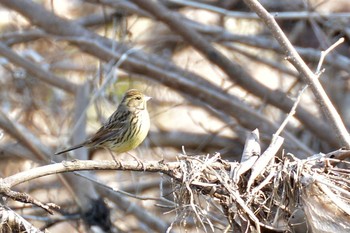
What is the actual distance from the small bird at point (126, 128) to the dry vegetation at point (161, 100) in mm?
328

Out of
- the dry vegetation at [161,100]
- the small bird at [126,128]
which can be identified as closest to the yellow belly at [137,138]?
the small bird at [126,128]

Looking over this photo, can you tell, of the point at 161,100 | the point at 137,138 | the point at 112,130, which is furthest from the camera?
the point at 161,100

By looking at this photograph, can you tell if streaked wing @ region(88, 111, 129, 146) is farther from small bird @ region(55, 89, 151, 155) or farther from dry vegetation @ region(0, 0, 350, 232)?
dry vegetation @ region(0, 0, 350, 232)

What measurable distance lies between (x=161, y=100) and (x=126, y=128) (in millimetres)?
2589

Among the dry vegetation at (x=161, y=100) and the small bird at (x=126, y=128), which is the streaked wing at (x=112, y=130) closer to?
the small bird at (x=126, y=128)

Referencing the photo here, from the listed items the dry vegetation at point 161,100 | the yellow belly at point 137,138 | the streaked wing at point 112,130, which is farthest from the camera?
the streaked wing at point 112,130

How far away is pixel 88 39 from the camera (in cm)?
712

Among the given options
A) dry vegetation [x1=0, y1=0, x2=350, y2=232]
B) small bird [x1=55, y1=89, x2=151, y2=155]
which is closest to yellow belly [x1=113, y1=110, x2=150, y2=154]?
small bird [x1=55, y1=89, x2=151, y2=155]

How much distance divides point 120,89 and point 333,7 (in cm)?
279

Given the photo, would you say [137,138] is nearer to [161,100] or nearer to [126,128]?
[126,128]

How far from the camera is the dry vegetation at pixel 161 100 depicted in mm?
3980

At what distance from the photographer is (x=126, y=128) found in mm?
5648

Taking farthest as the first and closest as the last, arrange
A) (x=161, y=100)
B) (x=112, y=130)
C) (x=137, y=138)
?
(x=161, y=100) < (x=112, y=130) < (x=137, y=138)

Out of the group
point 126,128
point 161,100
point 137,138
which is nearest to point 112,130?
point 126,128
